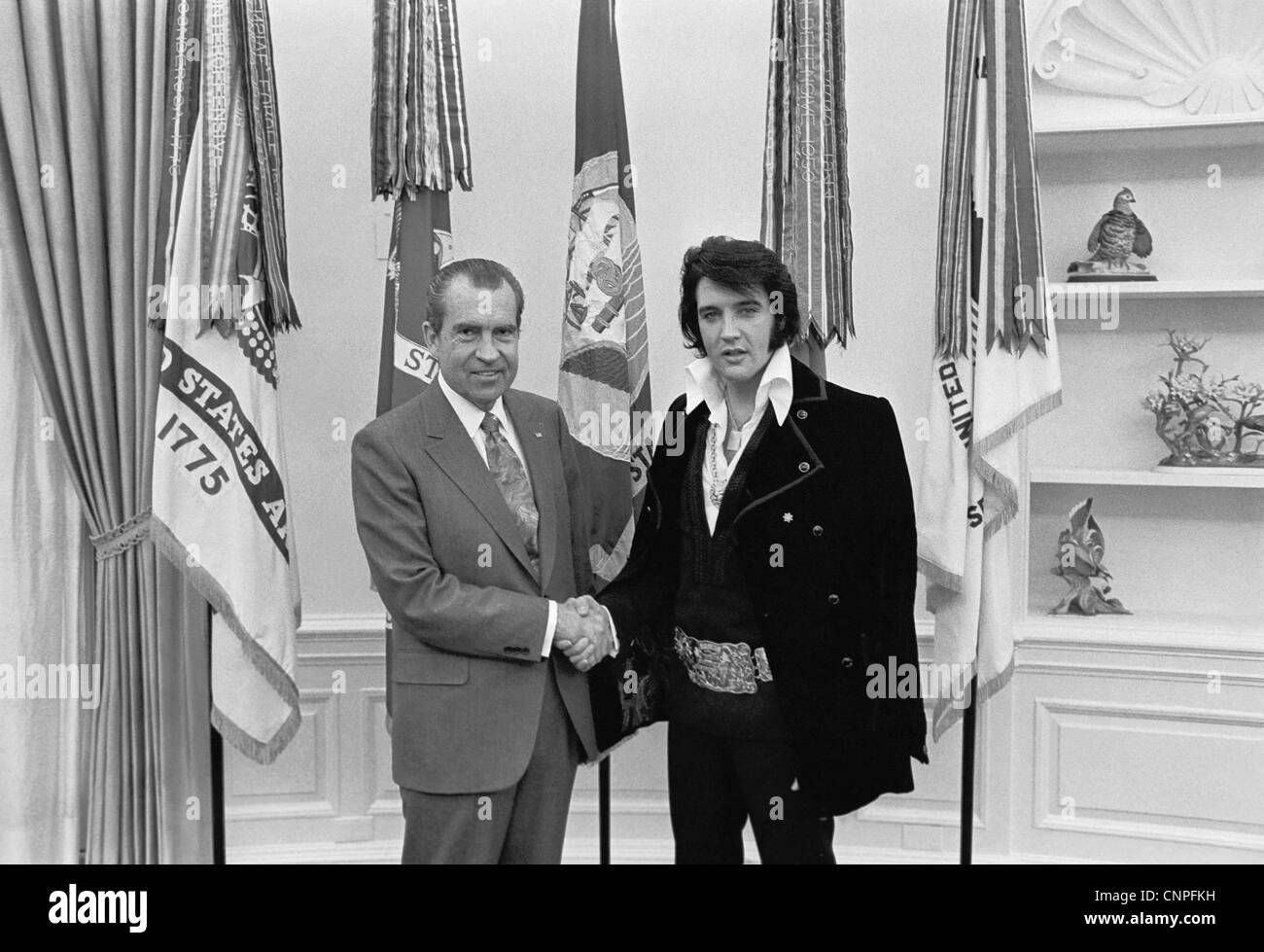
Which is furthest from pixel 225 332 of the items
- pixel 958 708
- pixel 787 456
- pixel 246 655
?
pixel 958 708

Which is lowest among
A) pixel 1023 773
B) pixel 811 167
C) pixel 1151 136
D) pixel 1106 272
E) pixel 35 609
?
pixel 1023 773

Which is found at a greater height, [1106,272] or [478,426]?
[1106,272]

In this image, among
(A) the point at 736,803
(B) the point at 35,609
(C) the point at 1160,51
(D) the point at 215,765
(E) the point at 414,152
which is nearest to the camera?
(A) the point at 736,803

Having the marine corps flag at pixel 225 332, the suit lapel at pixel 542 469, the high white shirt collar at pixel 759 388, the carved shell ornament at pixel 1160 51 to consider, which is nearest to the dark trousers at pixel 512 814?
the suit lapel at pixel 542 469

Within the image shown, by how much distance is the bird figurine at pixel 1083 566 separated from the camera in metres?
3.17

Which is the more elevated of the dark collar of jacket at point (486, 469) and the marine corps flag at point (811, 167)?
the marine corps flag at point (811, 167)

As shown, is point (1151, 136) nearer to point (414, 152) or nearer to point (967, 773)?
point (967, 773)

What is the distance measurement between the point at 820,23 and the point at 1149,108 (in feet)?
3.96

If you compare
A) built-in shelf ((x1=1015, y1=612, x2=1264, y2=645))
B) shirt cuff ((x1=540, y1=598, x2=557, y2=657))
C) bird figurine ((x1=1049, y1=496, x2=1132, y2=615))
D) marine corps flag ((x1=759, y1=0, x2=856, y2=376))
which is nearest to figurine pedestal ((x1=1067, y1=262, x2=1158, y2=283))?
bird figurine ((x1=1049, y1=496, x2=1132, y2=615))

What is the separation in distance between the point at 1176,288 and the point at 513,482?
2.04 meters

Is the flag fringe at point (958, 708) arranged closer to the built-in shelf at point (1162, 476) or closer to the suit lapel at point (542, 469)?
the built-in shelf at point (1162, 476)

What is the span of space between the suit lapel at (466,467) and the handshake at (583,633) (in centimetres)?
13

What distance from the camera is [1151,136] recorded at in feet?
10.00

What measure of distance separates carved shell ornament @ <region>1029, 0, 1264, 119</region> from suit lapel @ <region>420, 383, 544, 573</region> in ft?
6.96
